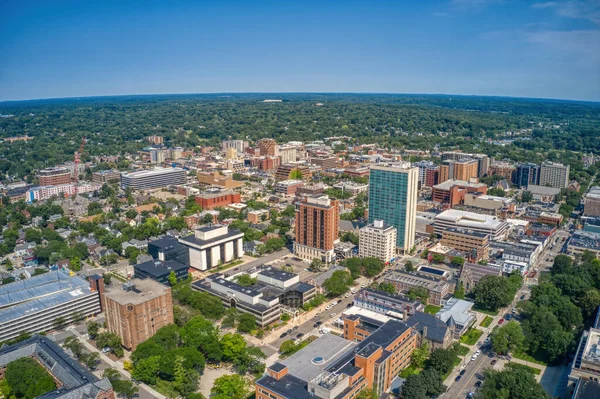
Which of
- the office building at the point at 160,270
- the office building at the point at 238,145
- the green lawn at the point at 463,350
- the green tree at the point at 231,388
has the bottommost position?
the green lawn at the point at 463,350

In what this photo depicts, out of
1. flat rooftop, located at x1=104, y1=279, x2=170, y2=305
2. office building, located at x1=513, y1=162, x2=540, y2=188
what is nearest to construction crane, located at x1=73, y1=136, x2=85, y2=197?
flat rooftop, located at x1=104, y1=279, x2=170, y2=305

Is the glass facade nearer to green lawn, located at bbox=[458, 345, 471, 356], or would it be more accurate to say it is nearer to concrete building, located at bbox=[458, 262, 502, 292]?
concrete building, located at bbox=[458, 262, 502, 292]

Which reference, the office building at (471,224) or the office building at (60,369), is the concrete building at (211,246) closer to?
the office building at (60,369)

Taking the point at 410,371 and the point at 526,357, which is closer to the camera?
the point at 410,371

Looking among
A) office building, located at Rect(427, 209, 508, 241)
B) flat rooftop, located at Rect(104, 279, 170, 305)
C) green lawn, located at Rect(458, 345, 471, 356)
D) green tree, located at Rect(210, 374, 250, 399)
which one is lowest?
green lawn, located at Rect(458, 345, 471, 356)

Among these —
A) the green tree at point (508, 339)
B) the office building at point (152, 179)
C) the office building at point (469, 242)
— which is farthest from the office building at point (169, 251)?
the office building at point (152, 179)

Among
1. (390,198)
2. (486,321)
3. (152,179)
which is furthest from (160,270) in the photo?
(152,179)

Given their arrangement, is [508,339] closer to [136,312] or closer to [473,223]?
[473,223]
